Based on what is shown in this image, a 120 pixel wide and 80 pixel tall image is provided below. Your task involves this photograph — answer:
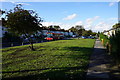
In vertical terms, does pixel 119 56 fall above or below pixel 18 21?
below

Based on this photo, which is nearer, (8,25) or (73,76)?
(73,76)

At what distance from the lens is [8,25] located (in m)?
10.0

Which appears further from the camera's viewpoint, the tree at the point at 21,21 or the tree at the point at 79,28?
the tree at the point at 79,28

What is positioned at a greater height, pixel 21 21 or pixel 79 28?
pixel 79 28

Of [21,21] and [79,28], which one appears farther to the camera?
[79,28]

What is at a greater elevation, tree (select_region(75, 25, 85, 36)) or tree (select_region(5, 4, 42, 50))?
tree (select_region(75, 25, 85, 36))

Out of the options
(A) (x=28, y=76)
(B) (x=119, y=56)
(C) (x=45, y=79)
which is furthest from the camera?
(B) (x=119, y=56)

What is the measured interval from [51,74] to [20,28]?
22.3 ft

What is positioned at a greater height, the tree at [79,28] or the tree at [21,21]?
the tree at [79,28]

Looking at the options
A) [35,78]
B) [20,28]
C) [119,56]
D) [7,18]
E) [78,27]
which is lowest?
[35,78]

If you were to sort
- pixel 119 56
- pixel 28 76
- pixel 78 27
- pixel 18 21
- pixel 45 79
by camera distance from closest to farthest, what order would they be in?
pixel 45 79, pixel 28 76, pixel 119 56, pixel 18 21, pixel 78 27

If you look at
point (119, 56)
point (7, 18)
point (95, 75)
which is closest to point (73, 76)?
point (95, 75)

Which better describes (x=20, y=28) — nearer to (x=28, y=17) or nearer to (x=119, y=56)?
(x=28, y=17)

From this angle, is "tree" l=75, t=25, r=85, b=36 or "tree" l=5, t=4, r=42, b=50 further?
"tree" l=75, t=25, r=85, b=36
